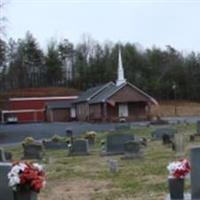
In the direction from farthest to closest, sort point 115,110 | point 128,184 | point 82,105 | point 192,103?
point 192,103 < point 82,105 < point 115,110 < point 128,184

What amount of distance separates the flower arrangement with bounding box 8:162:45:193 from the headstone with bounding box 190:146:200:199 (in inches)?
108

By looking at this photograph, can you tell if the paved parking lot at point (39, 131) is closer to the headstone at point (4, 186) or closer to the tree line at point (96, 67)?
the headstone at point (4, 186)

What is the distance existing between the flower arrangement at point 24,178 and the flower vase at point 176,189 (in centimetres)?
237

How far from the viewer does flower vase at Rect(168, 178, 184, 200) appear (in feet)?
34.0

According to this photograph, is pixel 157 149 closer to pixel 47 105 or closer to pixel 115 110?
pixel 115 110

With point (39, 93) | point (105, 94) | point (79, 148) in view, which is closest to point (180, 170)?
point (79, 148)

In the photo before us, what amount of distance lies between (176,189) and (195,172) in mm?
468

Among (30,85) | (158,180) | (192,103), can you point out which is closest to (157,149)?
(158,180)

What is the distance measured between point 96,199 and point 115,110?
213ft

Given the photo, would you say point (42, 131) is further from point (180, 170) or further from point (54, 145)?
point (180, 170)

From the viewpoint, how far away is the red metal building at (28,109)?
3487 inches

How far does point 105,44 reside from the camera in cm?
11725

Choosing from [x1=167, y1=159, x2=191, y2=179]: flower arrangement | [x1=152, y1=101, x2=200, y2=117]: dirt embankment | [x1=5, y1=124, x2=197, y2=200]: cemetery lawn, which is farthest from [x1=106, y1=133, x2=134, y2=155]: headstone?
[x1=152, y1=101, x2=200, y2=117]: dirt embankment

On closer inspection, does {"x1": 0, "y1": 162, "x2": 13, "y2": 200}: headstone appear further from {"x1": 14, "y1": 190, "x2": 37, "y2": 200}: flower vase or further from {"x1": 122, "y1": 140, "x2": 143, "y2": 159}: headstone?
{"x1": 122, "y1": 140, "x2": 143, "y2": 159}: headstone
